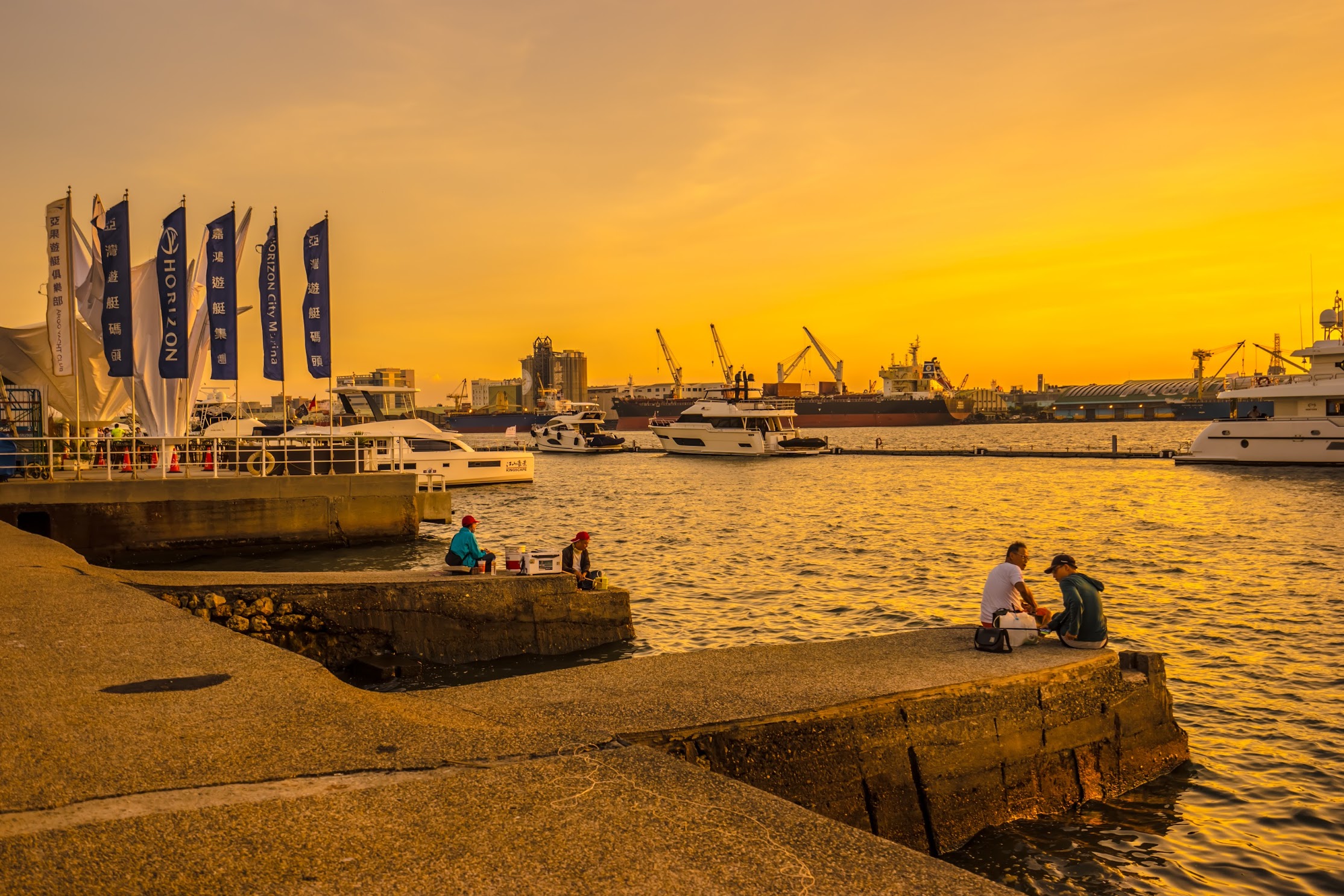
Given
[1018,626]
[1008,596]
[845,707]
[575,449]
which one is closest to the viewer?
[845,707]

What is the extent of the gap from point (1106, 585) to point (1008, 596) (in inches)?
498

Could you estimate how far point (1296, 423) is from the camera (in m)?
53.0

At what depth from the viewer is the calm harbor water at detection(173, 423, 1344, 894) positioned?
26.9ft

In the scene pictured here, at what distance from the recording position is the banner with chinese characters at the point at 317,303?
2983cm

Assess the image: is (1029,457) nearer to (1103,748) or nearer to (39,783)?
(1103,748)

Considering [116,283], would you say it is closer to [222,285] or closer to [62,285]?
[62,285]

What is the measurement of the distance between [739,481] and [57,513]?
3940cm

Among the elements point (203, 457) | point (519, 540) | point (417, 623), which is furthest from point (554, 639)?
point (203, 457)

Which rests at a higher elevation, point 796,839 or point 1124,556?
point 796,839

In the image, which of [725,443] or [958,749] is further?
[725,443]

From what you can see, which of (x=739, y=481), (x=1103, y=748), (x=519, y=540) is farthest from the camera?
(x=739, y=481)

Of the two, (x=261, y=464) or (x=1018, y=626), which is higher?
(x=261, y=464)

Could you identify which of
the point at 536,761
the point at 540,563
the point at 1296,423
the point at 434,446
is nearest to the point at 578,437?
the point at 434,446

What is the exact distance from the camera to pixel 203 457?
123 ft
